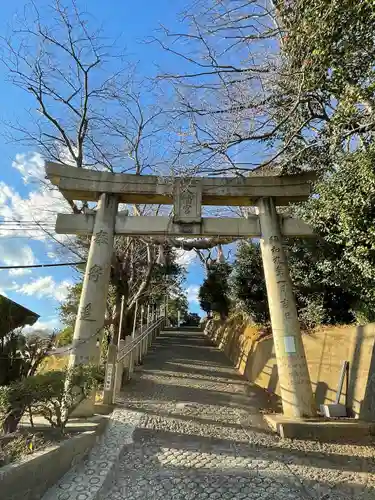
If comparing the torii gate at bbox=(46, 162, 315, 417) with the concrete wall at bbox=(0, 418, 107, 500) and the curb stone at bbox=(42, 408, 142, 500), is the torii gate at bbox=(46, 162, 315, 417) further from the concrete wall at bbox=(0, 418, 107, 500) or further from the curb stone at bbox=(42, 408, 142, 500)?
the concrete wall at bbox=(0, 418, 107, 500)

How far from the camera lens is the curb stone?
14.1 ft

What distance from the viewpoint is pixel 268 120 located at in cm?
805

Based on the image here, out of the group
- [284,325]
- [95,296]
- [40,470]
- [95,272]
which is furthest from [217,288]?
[40,470]

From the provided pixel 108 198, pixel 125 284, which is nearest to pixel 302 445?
pixel 108 198

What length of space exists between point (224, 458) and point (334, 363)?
13.3 feet

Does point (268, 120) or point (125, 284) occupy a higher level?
point (268, 120)

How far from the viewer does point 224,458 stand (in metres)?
5.52

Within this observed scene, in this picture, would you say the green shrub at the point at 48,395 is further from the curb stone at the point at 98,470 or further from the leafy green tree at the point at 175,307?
the leafy green tree at the point at 175,307

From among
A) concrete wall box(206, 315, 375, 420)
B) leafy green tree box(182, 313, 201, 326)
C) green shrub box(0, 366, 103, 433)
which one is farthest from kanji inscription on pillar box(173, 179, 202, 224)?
leafy green tree box(182, 313, 201, 326)

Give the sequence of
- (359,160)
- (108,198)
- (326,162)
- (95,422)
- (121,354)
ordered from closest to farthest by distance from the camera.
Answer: (359,160) → (95,422) → (326,162) → (108,198) → (121,354)

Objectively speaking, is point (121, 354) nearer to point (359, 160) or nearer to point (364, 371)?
point (364, 371)

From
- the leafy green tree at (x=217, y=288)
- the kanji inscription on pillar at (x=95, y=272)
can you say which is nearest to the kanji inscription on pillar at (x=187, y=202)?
the kanji inscription on pillar at (x=95, y=272)

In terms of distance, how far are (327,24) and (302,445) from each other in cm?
727

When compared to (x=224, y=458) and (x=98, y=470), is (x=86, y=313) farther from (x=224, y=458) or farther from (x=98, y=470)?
(x=224, y=458)
